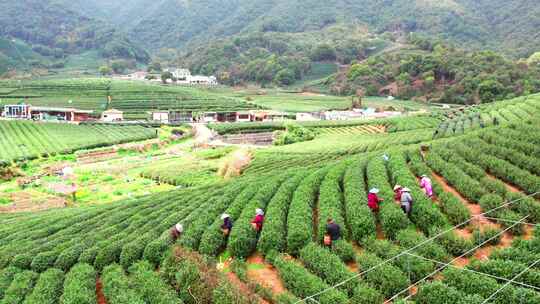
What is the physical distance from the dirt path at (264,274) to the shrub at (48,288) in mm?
5370

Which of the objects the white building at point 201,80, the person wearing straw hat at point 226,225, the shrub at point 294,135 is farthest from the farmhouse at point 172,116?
the person wearing straw hat at point 226,225

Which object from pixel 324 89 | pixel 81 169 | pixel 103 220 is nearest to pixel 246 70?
pixel 324 89

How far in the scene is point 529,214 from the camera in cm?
1485

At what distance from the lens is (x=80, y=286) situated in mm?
13773

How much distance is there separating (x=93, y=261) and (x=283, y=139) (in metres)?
47.6

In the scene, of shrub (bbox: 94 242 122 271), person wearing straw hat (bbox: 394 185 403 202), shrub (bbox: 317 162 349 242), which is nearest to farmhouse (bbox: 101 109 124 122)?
shrub (bbox: 317 162 349 242)

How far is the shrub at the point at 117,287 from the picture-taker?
1245 cm

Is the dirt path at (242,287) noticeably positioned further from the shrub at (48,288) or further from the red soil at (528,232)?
the red soil at (528,232)

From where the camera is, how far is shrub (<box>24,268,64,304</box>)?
530 inches

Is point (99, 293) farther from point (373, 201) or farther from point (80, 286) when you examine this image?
point (373, 201)

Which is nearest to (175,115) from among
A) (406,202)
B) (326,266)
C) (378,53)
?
(406,202)

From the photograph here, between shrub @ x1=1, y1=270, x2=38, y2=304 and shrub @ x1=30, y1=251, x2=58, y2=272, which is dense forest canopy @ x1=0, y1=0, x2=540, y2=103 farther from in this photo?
shrub @ x1=1, y1=270, x2=38, y2=304

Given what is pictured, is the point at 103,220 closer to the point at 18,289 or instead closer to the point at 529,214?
the point at 18,289

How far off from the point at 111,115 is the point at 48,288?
2839 inches
